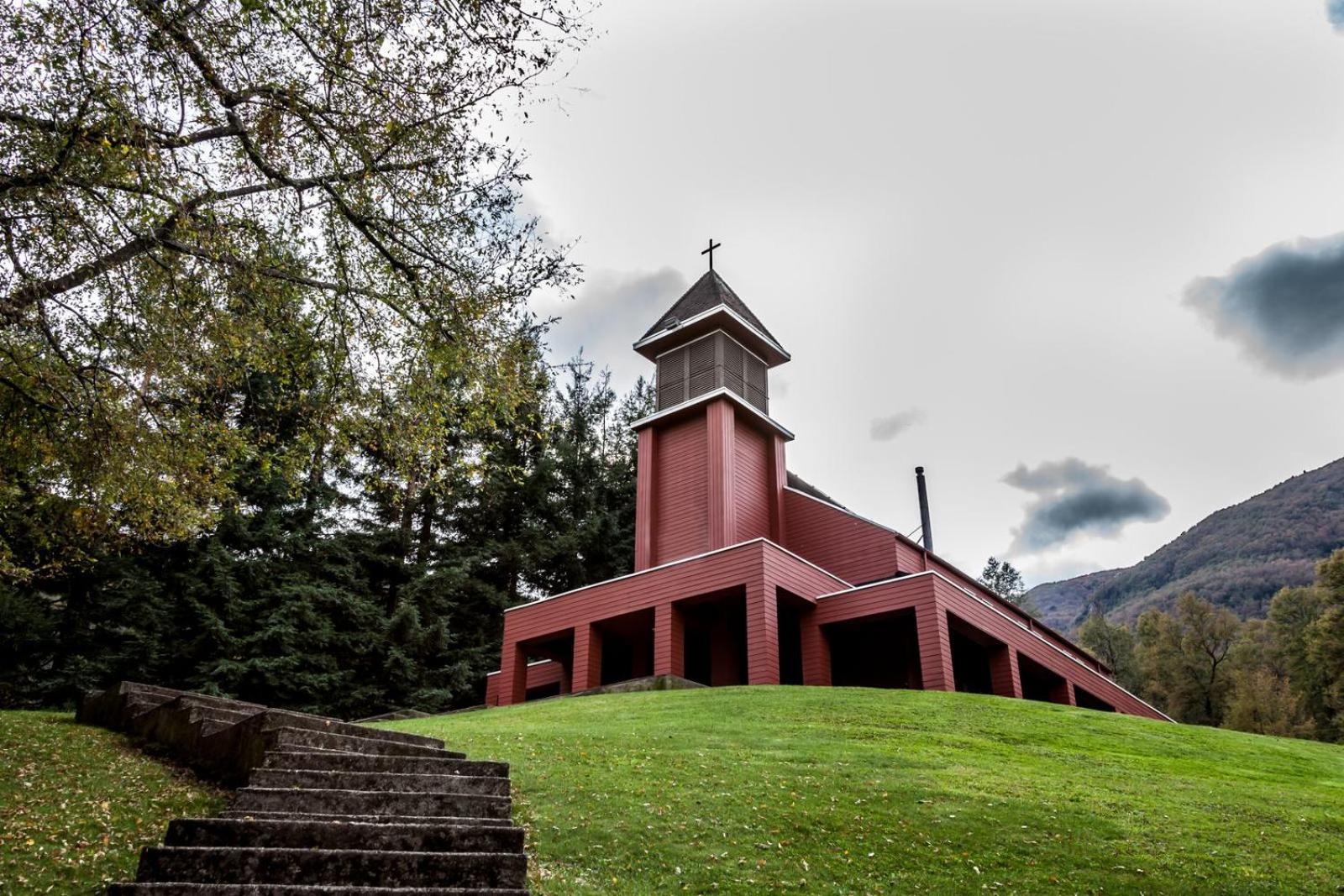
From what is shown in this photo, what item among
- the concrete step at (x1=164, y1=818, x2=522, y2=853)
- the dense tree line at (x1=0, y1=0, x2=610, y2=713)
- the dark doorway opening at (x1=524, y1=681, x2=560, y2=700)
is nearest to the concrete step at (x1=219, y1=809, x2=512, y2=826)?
the concrete step at (x1=164, y1=818, x2=522, y2=853)

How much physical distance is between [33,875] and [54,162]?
5635mm

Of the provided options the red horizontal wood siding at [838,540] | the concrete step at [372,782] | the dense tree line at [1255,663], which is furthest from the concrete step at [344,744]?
the dense tree line at [1255,663]

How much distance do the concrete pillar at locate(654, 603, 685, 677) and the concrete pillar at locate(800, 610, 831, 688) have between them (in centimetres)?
276

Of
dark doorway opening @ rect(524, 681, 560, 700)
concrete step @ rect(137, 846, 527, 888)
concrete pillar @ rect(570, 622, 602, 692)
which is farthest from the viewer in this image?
dark doorway opening @ rect(524, 681, 560, 700)

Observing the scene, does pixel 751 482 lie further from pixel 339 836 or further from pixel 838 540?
pixel 339 836

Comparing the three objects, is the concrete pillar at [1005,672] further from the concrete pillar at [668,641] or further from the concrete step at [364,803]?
the concrete step at [364,803]

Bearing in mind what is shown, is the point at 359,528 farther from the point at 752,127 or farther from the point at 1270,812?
the point at 1270,812

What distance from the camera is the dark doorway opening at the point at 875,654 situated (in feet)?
66.0

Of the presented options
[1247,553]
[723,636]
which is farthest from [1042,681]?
[1247,553]

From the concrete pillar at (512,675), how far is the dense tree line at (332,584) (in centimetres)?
465

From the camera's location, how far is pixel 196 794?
Result: 284 inches

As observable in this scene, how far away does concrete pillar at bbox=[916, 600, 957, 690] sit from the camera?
16.7 metres

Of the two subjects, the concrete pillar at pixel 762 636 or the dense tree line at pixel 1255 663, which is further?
the dense tree line at pixel 1255 663

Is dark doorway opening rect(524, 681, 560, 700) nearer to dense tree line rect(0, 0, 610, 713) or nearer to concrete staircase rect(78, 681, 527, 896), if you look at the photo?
dense tree line rect(0, 0, 610, 713)
